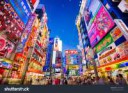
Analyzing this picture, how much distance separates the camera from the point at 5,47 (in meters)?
7.50

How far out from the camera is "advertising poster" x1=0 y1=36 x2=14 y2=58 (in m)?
7.01

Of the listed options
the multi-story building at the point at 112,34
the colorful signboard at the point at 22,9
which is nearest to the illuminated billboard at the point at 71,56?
the multi-story building at the point at 112,34

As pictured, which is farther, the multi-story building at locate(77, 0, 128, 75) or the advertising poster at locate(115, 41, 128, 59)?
the multi-story building at locate(77, 0, 128, 75)

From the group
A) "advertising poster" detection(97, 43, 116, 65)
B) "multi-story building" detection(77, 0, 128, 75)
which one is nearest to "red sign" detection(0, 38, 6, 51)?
"multi-story building" detection(77, 0, 128, 75)

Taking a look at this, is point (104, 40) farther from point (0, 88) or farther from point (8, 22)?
point (0, 88)

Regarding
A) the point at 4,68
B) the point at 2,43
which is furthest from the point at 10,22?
the point at 4,68

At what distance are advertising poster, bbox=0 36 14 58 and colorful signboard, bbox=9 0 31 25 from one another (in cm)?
267

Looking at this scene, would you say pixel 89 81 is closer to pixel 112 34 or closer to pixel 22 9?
pixel 112 34

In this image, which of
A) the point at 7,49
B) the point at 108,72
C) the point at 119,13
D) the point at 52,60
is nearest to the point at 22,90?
the point at 7,49

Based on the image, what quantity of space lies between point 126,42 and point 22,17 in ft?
26.3

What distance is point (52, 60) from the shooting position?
123 feet

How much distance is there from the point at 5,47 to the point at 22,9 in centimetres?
379

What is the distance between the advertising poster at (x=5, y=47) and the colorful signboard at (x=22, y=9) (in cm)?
267

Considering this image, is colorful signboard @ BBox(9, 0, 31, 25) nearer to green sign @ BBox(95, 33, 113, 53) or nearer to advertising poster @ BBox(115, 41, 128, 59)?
green sign @ BBox(95, 33, 113, 53)
